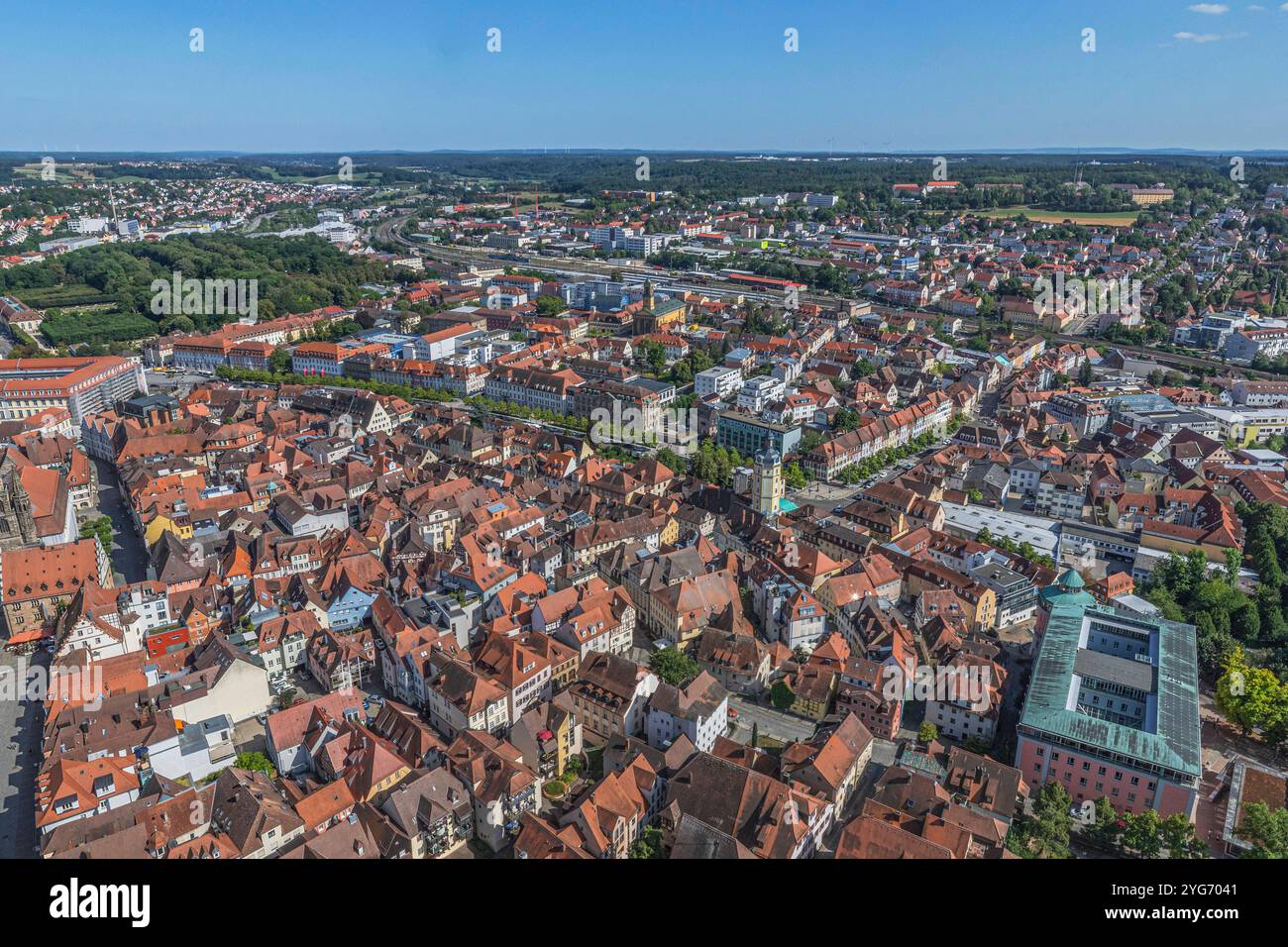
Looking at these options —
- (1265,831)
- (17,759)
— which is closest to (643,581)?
(1265,831)

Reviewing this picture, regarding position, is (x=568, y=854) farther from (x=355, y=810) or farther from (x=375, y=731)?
(x=375, y=731)

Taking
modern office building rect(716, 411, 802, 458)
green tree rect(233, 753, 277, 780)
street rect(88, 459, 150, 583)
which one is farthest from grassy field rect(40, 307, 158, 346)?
green tree rect(233, 753, 277, 780)

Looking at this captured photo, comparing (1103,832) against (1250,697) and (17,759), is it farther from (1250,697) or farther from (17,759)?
(17,759)

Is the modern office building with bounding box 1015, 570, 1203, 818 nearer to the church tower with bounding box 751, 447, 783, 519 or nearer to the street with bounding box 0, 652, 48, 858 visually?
the church tower with bounding box 751, 447, 783, 519

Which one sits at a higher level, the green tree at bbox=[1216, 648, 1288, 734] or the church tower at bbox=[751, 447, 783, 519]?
the church tower at bbox=[751, 447, 783, 519]
